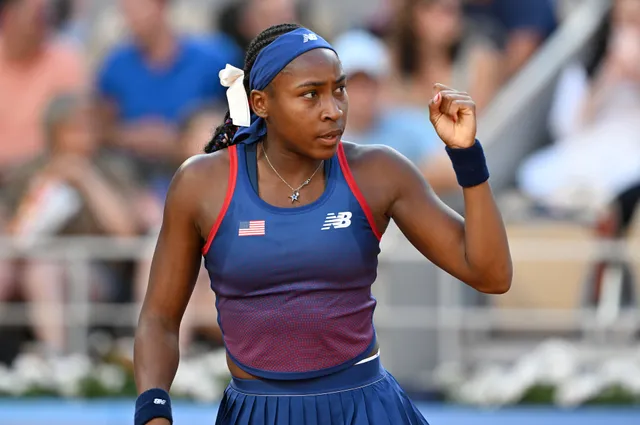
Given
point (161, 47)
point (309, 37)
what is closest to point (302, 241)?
point (309, 37)

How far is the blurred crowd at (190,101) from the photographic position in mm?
7949

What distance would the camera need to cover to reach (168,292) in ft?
11.2

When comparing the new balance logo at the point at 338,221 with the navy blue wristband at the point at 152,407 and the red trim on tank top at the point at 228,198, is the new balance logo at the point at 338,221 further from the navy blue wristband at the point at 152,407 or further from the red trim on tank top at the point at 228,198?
the navy blue wristband at the point at 152,407

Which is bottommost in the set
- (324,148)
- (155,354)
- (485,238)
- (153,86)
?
(155,354)

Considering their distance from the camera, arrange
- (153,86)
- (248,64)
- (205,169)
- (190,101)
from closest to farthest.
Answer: (205,169)
(248,64)
(190,101)
(153,86)

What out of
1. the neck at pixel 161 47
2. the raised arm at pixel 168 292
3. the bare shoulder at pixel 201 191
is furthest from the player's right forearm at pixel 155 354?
the neck at pixel 161 47

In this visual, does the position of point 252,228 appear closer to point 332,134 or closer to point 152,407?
point 332,134

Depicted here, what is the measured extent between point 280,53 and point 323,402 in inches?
36.0

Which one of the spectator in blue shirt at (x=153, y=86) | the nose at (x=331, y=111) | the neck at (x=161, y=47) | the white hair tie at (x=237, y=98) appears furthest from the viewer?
the neck at (x=161, y=47)

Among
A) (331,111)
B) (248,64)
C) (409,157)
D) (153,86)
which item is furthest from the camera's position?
(153,86)

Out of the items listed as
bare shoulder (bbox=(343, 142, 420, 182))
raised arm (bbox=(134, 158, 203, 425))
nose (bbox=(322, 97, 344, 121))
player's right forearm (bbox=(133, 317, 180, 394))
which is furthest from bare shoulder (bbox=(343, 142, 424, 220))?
player's right forearm (bbox=(133, 317, 180, 394))

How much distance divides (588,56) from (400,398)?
5229 mm

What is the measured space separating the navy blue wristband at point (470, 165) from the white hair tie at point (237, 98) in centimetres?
60

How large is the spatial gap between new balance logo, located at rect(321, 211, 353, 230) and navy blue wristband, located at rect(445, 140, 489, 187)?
12.2 inches
